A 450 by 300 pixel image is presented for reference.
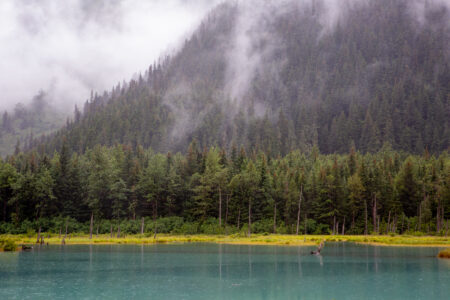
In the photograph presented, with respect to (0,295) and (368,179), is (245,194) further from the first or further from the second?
(0,295)

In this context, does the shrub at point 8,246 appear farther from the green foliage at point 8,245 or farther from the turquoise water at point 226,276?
the turquoise water at point 226,276

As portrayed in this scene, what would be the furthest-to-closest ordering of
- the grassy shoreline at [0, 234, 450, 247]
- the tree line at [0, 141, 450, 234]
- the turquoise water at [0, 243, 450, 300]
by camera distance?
1. the tree line at [0, 141, 450, 234]
2. the grassy shoreline at [0, 234, 450, 247]
3. the turquoise water at [0, 243, 450, 300]

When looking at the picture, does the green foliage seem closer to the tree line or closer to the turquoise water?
the turquoise water

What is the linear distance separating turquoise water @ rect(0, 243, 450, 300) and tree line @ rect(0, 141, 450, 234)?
48193 millimetres

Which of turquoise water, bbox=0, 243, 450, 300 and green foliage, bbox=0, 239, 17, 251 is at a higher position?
turquoise water, bbox=0, 243, 450, 300

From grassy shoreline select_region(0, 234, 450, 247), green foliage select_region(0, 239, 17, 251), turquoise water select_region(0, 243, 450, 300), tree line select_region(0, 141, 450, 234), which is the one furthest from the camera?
tree line select_region(0, 141, 450, 234)

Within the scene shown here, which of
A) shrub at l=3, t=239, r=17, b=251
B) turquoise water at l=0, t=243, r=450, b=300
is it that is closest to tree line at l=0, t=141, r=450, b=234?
shrub at l=3, t=239, r=17, b=251

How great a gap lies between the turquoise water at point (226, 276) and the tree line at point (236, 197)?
158 ft

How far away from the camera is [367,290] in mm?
39031

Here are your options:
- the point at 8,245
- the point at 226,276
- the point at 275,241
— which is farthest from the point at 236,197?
the point at 226,276

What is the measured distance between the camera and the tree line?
116250mm

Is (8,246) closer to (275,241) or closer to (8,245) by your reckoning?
(8,245)

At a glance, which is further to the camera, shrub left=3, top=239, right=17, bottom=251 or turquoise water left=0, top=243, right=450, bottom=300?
shrub left=3, top=239, right=17, bottom=251

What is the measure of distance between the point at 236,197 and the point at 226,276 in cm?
7497
